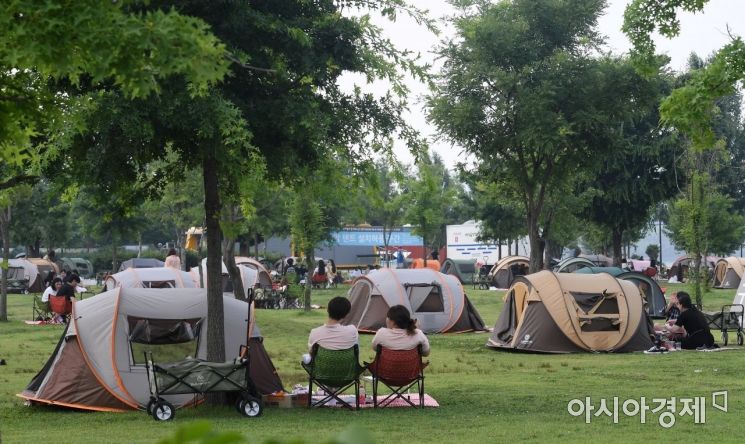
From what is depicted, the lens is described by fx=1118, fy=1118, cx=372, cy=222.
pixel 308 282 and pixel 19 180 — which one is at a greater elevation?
pixel 19 180

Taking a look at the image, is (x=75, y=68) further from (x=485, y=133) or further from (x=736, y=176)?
(x=736, y=176)

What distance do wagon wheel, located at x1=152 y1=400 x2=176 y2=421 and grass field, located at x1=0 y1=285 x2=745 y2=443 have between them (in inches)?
4.4

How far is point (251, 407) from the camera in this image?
11.4m

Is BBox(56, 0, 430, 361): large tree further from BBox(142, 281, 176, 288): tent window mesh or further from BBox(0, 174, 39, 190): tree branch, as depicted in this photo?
BBox(142, 281, 176, 288): tent window mesh

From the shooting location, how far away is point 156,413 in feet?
36.5

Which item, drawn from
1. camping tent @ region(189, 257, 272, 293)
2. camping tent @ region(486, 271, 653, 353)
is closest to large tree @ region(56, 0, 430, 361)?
camping tent @ region(486, 271, 653, 353)

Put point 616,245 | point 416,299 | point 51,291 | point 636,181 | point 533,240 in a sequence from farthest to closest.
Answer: point 616,245 < point 636,181 < point 51,291 < point 533,240 < point 416,299

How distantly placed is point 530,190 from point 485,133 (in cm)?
191

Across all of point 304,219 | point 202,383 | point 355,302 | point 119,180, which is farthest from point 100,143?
point 304,219

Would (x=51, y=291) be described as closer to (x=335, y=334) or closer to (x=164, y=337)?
(x=164, y=337)

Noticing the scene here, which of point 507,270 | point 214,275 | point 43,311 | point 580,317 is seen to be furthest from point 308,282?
point 214,275

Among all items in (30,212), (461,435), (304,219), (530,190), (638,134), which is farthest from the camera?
(30,212)

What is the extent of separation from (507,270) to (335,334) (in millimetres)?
36310

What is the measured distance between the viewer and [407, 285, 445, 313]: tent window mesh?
81.1 ft
